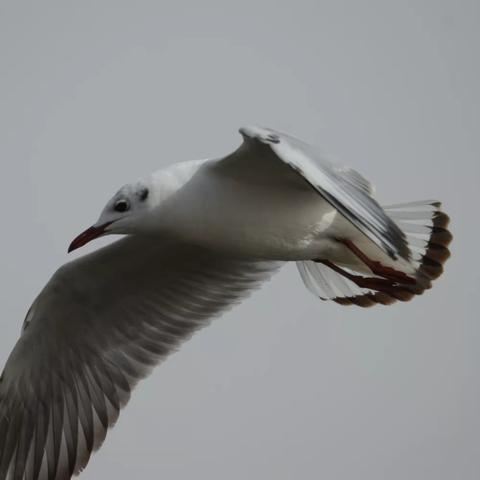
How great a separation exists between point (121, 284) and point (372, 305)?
54.9 inches

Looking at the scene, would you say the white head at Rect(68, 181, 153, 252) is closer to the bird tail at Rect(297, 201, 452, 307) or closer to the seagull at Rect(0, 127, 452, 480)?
the seagull at Rect(0, 127, 452, 480)

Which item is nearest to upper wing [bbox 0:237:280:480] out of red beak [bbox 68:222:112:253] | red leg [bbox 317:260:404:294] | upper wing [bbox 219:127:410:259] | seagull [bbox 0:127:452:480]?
seagull [bbox 0:127:452:480]

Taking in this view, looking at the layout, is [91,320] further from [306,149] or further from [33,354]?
[306,149]

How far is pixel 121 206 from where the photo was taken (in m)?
5.31

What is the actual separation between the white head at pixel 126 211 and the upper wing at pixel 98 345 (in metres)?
0.79

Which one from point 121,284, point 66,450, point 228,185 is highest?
point 228,185

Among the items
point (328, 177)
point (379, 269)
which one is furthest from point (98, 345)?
point (328, 177)

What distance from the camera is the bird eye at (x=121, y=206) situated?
17.4 ft

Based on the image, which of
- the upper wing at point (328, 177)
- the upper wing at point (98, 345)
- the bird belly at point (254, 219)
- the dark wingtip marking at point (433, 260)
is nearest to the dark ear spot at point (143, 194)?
the bird belly at point (254, 219)

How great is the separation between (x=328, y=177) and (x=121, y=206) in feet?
3.47

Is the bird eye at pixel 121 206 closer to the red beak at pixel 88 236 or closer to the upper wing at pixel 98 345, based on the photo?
the red beak at pixel 88 236

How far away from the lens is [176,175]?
17.5 ft

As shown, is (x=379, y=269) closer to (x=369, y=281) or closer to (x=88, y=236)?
(x=369, y=281)

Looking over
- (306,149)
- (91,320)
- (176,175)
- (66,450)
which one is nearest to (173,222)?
(176,175)
